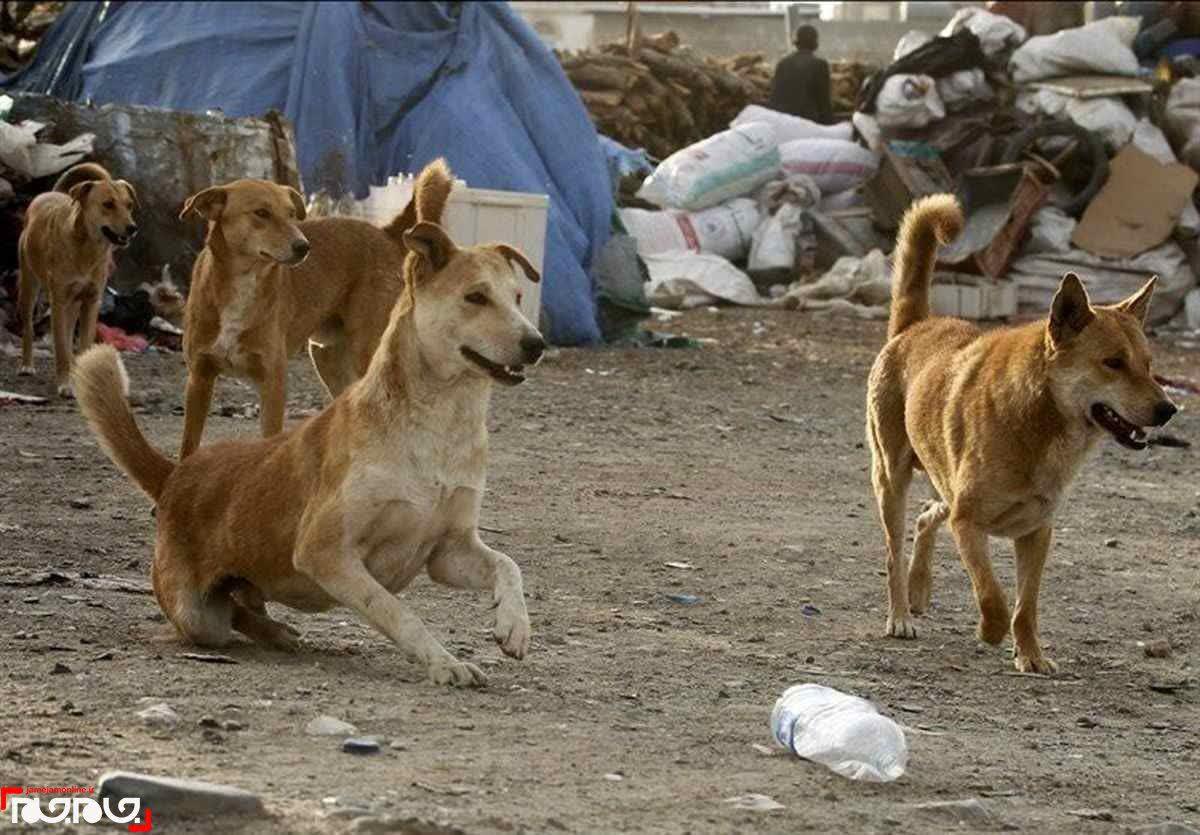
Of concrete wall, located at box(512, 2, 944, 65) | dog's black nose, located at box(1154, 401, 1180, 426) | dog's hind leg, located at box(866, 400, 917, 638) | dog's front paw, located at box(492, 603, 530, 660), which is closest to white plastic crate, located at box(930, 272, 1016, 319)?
dog's hind leg, located at box(866, 400, 917, 638)

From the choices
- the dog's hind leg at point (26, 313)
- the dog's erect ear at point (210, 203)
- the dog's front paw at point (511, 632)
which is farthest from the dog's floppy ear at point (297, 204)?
the dog's front paw at point (511, 632)

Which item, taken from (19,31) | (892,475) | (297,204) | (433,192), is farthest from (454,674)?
(19,31)

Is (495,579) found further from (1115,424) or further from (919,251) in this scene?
(919,251)

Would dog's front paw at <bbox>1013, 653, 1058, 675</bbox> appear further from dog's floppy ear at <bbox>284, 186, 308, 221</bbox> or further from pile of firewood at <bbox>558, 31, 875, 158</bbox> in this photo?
pile of firewood at <bbox>558, 31, 875, 158</bbox>

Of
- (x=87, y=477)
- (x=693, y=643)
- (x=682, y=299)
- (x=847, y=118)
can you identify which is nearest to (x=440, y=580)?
(x=693, y=643)

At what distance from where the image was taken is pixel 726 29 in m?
36.6

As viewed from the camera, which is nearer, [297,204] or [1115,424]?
[1115,424]

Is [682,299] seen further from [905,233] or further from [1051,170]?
[905,233]

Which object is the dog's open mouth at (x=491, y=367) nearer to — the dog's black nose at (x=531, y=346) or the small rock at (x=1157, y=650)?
the dog's black nose at (x=531, y=346)

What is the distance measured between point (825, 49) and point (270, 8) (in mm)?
19932

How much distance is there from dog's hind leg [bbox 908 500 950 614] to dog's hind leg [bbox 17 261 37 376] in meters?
5.92

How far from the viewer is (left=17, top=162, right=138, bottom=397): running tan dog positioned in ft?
37.7

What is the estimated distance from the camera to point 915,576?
7.08 m

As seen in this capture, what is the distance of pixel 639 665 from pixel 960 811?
1.51 meters
